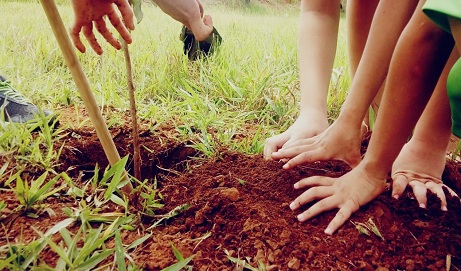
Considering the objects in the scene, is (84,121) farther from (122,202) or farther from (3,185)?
(122,202)

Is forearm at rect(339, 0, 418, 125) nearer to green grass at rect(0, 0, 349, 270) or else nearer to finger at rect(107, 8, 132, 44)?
green grass at rect(0, 0, 349, 270)

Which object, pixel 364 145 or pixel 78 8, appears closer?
pixel 78 8

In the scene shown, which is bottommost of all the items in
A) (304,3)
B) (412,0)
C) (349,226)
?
(349,226)

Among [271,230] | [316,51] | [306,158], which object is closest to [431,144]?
[306,158]

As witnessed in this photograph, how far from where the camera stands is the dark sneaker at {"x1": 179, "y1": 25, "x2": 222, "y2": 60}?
2674 millimetres

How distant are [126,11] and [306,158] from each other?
2.06ft

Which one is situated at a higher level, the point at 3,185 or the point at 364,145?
the point at 3,185

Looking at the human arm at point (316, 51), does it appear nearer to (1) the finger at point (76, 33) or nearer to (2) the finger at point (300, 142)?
(2) the finger at point (300, 142)

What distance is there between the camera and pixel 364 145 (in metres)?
1.56

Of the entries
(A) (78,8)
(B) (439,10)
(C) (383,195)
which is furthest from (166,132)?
(B) (439,10)

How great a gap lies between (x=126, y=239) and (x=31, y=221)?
238 mm

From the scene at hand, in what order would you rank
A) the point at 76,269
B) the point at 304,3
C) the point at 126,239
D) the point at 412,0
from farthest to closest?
the point at 304,3, the point at 412,0, the point at 126,239, the point at 76,269

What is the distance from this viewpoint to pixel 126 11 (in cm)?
102

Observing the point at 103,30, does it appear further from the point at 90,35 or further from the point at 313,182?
the point at 313,182
